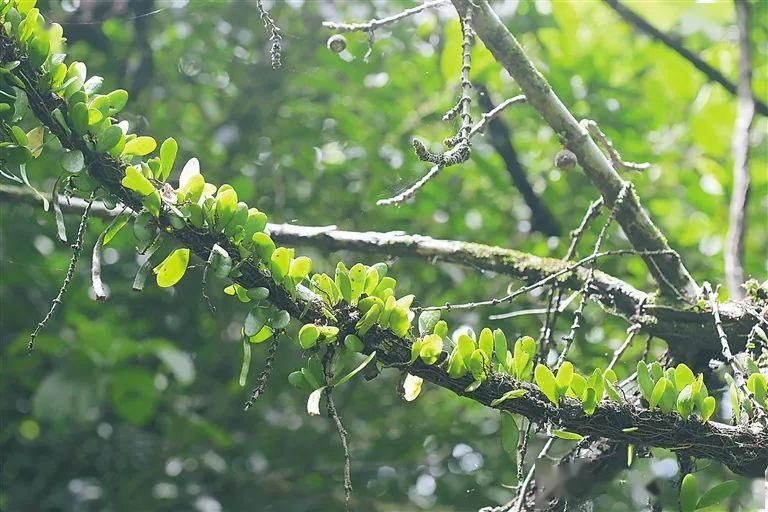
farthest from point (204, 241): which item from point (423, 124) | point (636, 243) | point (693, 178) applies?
point (693, 178)

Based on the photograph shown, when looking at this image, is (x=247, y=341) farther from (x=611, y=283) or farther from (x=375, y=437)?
(x=375, y=437)

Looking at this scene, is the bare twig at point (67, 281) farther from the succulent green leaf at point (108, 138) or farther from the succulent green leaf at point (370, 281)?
the succulent green leaf at point (370, 281)

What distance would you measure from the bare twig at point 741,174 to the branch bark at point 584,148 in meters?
0.13

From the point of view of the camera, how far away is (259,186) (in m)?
1.62

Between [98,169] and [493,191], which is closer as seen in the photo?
[98,169]

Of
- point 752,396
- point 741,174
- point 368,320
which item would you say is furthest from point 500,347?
point 741,174

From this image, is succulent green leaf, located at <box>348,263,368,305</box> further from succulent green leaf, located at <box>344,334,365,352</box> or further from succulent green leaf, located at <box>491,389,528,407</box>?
succulent green leaf, located at <box>491,389,528,407</box>

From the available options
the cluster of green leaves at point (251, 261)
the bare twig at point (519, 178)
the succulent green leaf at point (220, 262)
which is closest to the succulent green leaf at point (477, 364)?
the cluster of green leaves at point (251, 261)

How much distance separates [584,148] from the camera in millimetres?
893

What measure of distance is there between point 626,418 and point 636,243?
0.30 metres

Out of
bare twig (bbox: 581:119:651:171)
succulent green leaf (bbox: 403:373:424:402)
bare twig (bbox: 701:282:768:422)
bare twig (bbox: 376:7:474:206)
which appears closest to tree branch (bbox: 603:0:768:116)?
bare twig (bbox: 581:119:651:171)

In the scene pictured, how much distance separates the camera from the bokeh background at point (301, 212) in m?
1.45

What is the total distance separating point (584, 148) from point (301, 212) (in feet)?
2.54

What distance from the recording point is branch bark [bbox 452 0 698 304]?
0.85 meters
